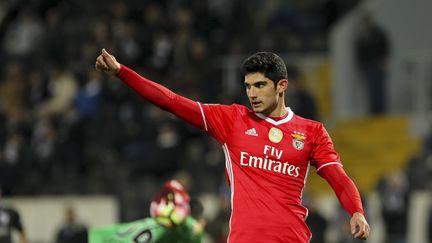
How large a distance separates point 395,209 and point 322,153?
36.5 ft

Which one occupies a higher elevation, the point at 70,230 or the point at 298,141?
the point at 298,141

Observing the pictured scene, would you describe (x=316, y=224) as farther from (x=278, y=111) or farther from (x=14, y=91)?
(x=278, y=111)

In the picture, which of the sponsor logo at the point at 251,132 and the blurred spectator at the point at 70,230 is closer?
the sponsor logo at the point at 251,132

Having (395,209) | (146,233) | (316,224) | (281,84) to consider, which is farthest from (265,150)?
(395,209)

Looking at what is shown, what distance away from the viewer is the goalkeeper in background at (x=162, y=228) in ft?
34.6

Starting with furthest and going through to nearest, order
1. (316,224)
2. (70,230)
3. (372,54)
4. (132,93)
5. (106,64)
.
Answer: (372,54)
(132,93)
(70,230)
(316,224)
(106,64)

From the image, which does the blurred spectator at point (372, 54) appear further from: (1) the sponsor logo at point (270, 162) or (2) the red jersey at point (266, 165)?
(1) the sponsor logo at point (270, 162)

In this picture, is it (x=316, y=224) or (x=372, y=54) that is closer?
(x=316, y=224)

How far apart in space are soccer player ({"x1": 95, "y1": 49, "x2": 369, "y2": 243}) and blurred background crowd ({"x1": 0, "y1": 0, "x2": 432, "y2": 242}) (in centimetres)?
1012

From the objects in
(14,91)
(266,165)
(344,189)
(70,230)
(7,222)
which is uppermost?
(14,91)

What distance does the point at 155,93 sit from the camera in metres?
8.11

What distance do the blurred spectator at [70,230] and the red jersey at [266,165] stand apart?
1037 centimetres

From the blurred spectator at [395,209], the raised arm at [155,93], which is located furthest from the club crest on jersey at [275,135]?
the blurred spectator at [395,209]

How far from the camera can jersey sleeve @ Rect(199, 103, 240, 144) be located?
27.3 feet
